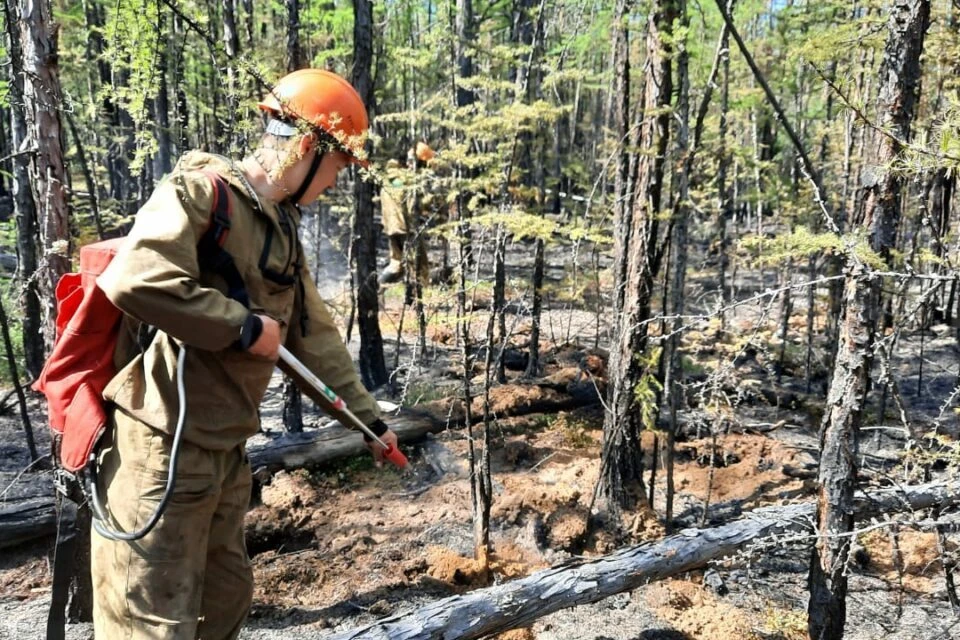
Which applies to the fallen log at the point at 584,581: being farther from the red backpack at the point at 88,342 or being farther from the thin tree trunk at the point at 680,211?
the red backpack at the point at 88,342

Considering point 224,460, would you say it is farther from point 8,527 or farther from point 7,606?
point 8,527

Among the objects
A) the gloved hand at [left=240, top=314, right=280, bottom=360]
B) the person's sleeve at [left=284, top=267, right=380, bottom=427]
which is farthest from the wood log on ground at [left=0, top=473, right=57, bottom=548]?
the gloved hand at [left=240, top=314, right=280, bottom=360]

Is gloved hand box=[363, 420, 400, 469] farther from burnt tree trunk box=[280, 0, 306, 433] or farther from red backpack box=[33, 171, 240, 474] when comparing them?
burnt tree trunk box=[280, 0, 306, 433]

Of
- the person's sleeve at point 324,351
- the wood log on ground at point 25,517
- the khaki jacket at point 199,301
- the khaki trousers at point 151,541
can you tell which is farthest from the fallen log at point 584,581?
the wood log on ground at point 25,517

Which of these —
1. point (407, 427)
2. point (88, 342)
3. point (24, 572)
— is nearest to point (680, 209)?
point (407, 427)

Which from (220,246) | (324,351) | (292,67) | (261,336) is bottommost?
(324,351)

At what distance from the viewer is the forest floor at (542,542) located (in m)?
4.36

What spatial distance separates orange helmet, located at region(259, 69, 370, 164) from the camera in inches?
103

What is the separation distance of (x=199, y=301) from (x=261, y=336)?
0.81 ft

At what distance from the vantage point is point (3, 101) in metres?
3.93

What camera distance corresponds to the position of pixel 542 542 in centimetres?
543

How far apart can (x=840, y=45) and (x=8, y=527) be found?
252 inches

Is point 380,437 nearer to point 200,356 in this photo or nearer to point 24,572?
point 200,356

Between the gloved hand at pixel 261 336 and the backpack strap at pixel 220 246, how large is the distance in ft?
0.62
